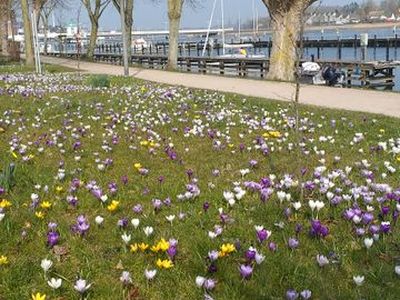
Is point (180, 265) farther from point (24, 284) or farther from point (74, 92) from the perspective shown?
point (74, 92)

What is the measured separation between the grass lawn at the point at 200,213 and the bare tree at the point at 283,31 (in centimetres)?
1386

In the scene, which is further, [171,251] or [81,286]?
[171,251]

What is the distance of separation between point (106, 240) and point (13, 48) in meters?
47.0

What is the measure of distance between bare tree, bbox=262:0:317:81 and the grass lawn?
45.5 ft

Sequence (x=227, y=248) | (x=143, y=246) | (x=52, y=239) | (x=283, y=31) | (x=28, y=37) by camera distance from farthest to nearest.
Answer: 1. (x=28, y=37)
2. (x=283, y=31)
3. (x=52, y=239)
4. (x=143, y=246)
5. (x=227, y=248)

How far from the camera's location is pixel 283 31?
2325 centimetres

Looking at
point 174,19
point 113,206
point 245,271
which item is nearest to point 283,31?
point 174,19

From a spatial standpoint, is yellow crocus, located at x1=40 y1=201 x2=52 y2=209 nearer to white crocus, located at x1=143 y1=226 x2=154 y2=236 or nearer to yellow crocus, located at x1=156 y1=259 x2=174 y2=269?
white crocus, located at x1=143 y1=226 x2=154 y2=236

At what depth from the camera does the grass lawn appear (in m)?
3.65

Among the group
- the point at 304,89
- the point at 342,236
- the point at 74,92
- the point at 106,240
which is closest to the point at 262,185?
the point at 342,236

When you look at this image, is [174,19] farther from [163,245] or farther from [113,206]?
[163,245]

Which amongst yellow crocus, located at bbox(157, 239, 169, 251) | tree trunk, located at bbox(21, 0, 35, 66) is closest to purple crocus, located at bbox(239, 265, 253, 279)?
yellow crocus, located at bbox(157, 239, 169, 251)

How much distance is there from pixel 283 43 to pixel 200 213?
19.8 metres

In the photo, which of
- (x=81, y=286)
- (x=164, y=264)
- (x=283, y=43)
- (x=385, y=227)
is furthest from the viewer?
(x=283, y=43)
